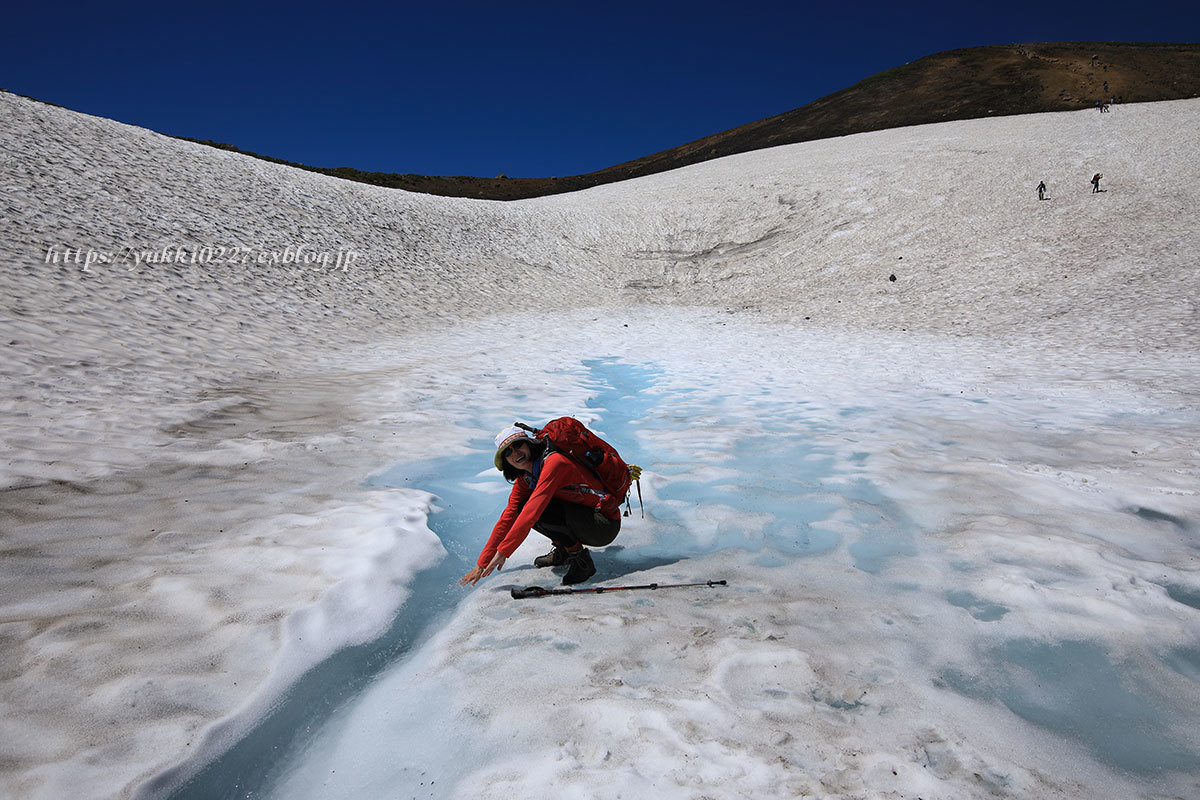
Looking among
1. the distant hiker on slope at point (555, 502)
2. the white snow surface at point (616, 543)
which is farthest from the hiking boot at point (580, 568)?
the white snow surface at point (616, 543)

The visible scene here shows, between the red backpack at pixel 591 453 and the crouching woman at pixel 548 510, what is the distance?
56 mm

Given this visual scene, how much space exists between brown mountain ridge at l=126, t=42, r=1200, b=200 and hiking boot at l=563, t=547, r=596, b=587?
44.1 metres

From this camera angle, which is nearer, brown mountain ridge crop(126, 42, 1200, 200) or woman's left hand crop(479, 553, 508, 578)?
woman's left hand crop(479, 553, 508, 578)

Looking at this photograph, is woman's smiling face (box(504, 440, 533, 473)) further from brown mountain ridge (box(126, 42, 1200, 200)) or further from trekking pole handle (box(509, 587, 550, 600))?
brown mountain ridge (box(126, 42, 1200, 200))

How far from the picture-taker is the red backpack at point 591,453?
4.30 metres

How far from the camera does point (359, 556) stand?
4336mm

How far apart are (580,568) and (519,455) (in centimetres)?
102

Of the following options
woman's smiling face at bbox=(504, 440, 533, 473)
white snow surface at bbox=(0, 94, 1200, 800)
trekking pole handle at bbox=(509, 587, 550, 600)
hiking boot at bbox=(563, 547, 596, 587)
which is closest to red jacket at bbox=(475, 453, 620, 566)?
woman's smiling face at bbox=(504, 440, 533, 473)

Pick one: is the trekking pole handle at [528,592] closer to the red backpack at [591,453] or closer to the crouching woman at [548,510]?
the crouching woman at [548,510]

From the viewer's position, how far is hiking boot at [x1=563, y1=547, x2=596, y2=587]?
14.6 ft

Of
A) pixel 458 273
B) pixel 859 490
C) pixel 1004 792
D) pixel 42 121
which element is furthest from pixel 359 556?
pixel 42 121

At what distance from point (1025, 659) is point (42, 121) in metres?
25.7

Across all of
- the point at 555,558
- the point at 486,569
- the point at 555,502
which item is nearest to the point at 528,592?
the point at 486,569

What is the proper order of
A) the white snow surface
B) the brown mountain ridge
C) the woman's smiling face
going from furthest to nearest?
the brown mountain ridge
the woman's smiling face
the white snow surface
